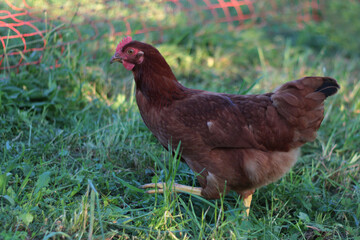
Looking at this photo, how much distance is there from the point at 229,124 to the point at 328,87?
68 cm

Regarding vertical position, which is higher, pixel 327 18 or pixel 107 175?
pixel 327 18

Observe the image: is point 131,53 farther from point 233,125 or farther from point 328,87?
point 328,87

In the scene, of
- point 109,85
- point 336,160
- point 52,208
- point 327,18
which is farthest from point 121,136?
point 327,18

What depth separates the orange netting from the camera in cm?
373

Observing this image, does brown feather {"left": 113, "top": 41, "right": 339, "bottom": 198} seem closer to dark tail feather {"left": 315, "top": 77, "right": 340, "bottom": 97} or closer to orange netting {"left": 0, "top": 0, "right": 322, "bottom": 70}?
dark tail feather {"left": 315, "top": 77, "right": 340, "bottom": 97}

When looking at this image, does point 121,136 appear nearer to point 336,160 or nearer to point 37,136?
point 37,136

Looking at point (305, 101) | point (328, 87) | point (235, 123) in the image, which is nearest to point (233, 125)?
point (235, 123)

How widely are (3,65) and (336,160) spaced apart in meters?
3.02

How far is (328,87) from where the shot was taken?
2.61 metres

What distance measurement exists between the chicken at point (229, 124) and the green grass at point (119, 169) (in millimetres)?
211

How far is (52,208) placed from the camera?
7.48ft

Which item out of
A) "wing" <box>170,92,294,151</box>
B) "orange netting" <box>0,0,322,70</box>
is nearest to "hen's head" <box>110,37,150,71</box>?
"wing" <box>170,92,294,151</box>

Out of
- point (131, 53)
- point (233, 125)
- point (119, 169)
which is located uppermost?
point (131, 53)

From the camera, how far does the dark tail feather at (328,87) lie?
260 cm
